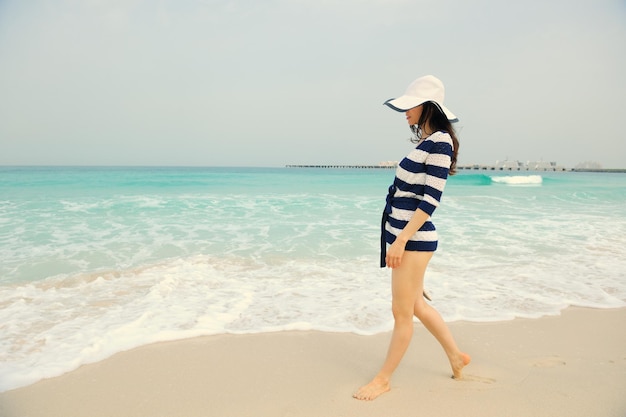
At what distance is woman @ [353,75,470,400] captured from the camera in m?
2.15

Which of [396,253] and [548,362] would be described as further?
[548,362]

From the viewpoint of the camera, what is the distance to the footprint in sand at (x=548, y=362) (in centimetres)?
283

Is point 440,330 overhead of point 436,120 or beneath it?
beneath

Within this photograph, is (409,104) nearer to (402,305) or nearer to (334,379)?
(402,305)

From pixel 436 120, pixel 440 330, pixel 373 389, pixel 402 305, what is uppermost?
pixel 436 120

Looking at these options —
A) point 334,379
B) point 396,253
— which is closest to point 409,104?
point 396,253

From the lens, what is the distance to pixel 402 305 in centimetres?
238

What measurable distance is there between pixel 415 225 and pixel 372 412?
3.59 feet

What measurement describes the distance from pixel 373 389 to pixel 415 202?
1.18 m

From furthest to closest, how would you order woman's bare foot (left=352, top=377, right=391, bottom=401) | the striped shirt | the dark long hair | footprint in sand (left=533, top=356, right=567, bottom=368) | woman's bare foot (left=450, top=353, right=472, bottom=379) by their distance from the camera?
footprint in sand (left=533, top=356, right=567, bottom=368) < woman's bare foot (left=450, top=353, right=472, bottom=379) < woman's bare foot (left=352, top=377, right=391, bottom=401) < the dark long hair < the striped shirt

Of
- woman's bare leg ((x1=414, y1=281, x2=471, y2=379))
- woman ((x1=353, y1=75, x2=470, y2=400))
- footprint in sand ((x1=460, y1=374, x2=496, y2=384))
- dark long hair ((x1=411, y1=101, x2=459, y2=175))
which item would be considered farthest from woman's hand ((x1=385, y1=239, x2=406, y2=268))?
footprint in sand ((x1=460, y1=374, x2=496, y2=384))

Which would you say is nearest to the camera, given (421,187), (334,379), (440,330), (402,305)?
(421,187)

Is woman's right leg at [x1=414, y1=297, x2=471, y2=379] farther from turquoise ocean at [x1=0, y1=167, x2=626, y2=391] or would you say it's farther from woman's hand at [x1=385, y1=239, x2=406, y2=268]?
turquoise ocean at [x1=0, y1=167, x2=626, y2=391]

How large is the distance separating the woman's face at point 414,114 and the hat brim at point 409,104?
2.2 inches
